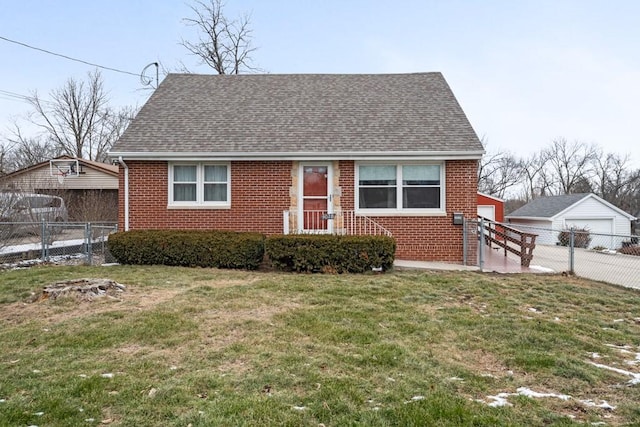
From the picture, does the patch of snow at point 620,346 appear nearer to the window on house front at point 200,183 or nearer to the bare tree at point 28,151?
the window on house front at point 200,183

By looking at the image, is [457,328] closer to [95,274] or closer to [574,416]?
[574,416]

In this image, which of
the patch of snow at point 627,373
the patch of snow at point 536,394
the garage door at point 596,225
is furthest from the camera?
the garage door at point 596,225

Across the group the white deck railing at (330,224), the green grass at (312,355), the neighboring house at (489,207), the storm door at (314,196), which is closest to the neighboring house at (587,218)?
the neighboring house at (489,207)

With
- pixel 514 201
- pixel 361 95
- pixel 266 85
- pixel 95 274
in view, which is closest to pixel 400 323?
pixel 95 274

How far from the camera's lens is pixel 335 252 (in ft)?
29.9

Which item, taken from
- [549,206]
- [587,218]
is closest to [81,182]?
[549,206]

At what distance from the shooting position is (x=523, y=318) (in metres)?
5.68

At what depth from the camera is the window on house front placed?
11.2 m

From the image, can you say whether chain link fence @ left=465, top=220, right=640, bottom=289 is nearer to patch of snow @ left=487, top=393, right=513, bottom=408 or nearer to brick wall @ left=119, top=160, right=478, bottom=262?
brick wall @ left=119, top=160, right=478, bottom=262

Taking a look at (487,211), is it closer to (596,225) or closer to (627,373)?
(596,225)

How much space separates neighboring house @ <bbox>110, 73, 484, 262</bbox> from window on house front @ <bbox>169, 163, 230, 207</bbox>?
3 cm

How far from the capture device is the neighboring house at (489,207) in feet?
81.4

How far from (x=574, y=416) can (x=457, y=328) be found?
220 cm

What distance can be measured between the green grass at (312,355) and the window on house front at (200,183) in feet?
13.7
